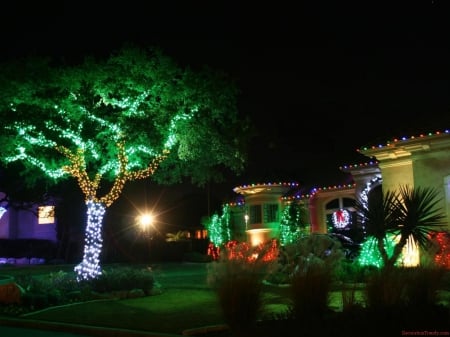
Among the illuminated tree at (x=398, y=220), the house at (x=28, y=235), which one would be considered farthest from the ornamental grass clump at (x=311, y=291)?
the house at (x=28, y=235)

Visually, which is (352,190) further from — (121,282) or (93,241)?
(121,282)

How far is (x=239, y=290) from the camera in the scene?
9.45 meters

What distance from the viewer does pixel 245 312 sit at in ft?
31.3

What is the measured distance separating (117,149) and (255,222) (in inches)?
686

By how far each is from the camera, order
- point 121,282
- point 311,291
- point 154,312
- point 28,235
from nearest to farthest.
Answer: point 311,291 < point 154,312 < point 121,282 < point 28,235

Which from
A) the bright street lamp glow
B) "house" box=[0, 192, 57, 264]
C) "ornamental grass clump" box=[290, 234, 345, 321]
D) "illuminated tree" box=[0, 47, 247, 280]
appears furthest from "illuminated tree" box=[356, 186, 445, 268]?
"house" box=[0, 192, 57, 264]

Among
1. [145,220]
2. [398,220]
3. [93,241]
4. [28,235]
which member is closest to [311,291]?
[398,220]

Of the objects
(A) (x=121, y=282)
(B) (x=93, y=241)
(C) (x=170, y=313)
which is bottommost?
(C) (x=170, y=313)

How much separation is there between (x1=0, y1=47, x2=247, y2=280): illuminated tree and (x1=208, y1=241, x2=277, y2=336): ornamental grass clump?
913 cm

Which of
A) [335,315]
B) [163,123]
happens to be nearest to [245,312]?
[335,315]

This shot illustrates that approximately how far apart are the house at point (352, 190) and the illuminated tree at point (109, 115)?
5752 millimetres

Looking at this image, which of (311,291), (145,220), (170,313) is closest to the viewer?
(311,291)

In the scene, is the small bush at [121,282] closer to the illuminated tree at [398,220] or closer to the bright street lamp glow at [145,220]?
the illuminated tree at [398,220]

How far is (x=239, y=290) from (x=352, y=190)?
844 inches
